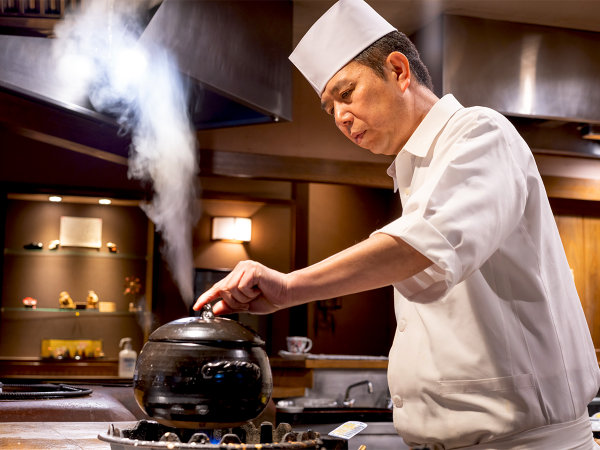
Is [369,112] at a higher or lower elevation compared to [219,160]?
lower

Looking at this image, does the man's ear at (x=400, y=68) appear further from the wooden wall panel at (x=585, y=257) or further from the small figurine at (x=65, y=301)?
the wooden wall panel at (x=585, y=257)

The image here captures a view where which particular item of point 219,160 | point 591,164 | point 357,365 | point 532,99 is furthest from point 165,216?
point 591,164

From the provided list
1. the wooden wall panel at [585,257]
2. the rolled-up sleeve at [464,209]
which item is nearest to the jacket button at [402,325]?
the rolled-up sleeve at [464,209]

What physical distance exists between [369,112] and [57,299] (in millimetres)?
4441

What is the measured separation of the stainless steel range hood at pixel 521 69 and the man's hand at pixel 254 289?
3.22 metres

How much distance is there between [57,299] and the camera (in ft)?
17.8

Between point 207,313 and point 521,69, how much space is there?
359cm

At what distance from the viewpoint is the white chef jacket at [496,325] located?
1.23 meters

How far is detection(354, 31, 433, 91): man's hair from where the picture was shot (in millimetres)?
1567

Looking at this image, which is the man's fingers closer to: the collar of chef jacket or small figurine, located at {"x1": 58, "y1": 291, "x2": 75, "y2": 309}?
the collar of chef jacket

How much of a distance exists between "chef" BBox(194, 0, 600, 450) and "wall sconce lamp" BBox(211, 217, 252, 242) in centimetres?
474

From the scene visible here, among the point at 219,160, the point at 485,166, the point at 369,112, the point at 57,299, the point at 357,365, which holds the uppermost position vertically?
the point at 219,160

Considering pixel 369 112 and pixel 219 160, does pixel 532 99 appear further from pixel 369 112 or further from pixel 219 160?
pixel 369 112

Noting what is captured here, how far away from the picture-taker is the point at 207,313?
1.48 metres
